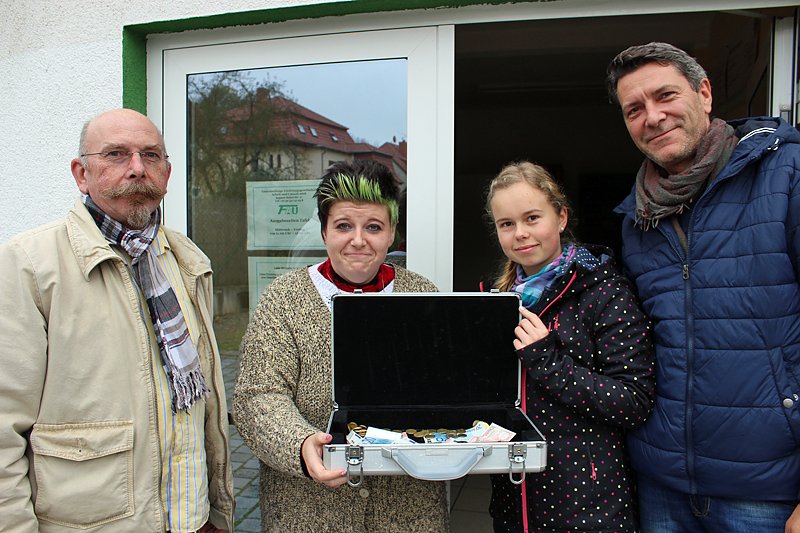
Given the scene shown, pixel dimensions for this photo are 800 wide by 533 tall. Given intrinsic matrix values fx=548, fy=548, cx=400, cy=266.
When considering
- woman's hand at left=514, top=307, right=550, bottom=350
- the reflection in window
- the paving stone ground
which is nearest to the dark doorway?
the reflection in window

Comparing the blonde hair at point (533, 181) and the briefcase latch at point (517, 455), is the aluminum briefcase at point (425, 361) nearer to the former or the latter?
the briefcase latch at point (517, 455)

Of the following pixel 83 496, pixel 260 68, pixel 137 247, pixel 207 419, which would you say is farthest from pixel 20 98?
pixel 83 496

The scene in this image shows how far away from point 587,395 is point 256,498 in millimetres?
2789

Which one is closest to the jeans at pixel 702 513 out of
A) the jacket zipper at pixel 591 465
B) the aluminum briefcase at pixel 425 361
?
the jacket zipper at pixel 591 465

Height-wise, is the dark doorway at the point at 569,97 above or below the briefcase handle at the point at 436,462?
above

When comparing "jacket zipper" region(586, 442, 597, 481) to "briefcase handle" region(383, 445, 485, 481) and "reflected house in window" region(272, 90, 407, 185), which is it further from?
"reflected house in window" region(272, 90, 407, 185)

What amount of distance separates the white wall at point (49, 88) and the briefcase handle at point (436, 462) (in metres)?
2.19

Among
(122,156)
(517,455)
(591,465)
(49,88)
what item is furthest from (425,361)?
(49,88)

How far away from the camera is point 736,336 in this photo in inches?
58.4

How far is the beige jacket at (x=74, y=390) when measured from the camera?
1408mm

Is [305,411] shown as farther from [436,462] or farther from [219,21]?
[219,21]

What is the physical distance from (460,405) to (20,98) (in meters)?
2.63

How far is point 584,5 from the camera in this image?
2336 millimetres

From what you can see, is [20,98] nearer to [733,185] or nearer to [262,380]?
[262,380]
